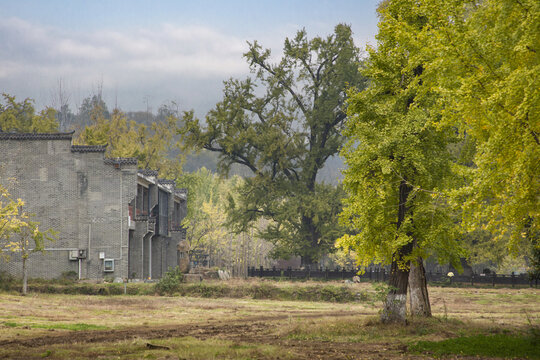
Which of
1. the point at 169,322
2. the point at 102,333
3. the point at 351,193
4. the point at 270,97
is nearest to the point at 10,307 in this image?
the point at 169,322

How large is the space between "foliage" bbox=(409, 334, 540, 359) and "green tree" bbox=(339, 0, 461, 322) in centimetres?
444

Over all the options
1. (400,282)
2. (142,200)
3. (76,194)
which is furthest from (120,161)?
(400,282)

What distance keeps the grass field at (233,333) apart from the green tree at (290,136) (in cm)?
2284

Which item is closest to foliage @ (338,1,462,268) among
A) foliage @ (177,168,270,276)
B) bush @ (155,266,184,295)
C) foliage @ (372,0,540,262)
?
foliage @ (372,0,540,262)

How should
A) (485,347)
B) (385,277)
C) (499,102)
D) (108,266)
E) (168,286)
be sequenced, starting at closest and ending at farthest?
1. (499,102)
2. (485,347)
3. (168,286)
4. (108,266)
5. (385,277)

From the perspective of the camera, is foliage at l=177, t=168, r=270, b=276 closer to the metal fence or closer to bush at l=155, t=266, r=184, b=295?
the metal fence

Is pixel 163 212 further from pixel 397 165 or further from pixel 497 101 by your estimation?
pixel 497 101

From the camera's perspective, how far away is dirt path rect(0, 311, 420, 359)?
51.1ft

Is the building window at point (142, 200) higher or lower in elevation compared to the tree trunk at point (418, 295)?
higher

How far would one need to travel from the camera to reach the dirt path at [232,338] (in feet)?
51.1

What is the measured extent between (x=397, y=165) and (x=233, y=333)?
8.39 metres

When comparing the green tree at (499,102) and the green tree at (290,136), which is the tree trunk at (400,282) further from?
the green tree at (290,136)

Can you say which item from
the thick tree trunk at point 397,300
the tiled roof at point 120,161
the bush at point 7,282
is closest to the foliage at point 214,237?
the tiled roof at point 120,161

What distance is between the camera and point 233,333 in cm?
2056
